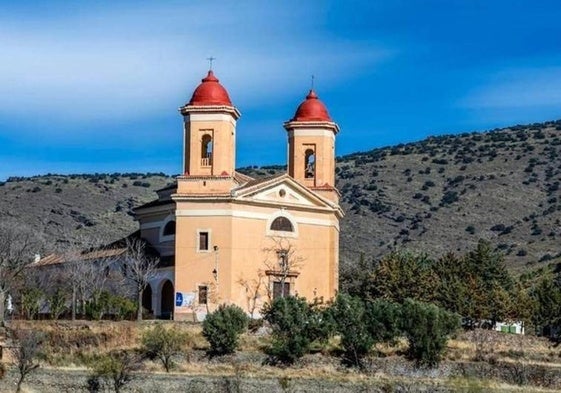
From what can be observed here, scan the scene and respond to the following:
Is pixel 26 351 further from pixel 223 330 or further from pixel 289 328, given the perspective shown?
pixel 289 328

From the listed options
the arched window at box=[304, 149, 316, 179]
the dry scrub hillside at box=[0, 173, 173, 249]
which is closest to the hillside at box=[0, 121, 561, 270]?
the dry scrub hillside at box=[0, 173, 173, 249]

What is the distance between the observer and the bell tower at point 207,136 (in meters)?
64.4

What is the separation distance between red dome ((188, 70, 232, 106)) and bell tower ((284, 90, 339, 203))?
5.67 m

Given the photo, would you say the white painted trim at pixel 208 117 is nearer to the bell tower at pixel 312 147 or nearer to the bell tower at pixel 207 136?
the bell tower at pixel 207 136

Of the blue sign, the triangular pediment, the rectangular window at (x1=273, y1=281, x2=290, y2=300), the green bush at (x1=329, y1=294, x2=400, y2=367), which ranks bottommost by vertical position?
the green bush at (x1=329, y1=294, x2=400, y2=367)

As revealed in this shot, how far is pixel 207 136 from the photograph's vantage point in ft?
213

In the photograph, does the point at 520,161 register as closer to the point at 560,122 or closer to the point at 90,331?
the point at 560,122

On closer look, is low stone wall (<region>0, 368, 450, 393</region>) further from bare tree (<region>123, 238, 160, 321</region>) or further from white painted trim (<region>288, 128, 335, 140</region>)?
white painted trim (<region>288, 128, 335, 140</region>)

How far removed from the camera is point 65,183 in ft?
400

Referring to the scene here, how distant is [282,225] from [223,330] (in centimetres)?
974

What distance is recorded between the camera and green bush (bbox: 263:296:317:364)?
187 feet

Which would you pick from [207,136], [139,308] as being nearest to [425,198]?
[207,136]

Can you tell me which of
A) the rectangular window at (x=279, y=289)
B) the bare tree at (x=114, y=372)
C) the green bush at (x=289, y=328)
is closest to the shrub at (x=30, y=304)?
the bare tree at (x=114, y=372)

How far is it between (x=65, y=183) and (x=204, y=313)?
62078 mm
